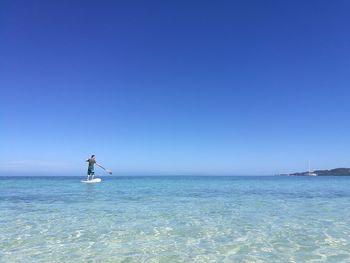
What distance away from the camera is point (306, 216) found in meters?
13.2

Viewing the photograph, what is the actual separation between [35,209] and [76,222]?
173 inches

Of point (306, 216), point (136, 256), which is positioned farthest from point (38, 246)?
point (306, 216)

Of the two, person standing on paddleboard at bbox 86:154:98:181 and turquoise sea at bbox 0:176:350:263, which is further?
person standing on paddleboard at bbox 86:154:98:181

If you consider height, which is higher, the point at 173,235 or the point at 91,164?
the point at 91,164

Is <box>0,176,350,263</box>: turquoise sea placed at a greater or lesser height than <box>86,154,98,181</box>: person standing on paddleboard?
lesser

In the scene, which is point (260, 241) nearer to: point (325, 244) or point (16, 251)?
point (325, 244)

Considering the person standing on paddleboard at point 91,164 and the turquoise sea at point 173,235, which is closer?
the turquoise sea at point 173,235

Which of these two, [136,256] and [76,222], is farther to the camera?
[76,222]

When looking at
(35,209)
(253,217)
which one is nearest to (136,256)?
(253,217)

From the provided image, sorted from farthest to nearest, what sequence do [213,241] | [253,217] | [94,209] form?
1. [94,209]
2. [253,217]
3. [213,241]

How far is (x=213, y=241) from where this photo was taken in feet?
29.3

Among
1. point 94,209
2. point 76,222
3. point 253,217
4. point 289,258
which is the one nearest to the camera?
point 289,258

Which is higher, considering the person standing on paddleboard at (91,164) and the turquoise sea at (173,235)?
the person standing on paddleboard at (91,164)

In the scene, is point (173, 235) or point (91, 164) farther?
point (91, 164)
